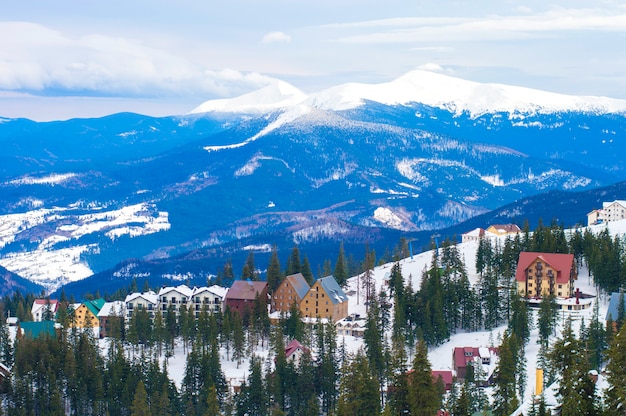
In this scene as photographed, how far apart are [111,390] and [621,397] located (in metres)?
57.0

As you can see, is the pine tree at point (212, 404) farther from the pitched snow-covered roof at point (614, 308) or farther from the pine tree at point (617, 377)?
the pitched snow-covered roof at point (614, 308)

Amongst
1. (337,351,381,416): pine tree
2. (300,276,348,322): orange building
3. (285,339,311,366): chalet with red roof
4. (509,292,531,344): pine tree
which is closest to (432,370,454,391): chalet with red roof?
(509,292,531,344): pine tree

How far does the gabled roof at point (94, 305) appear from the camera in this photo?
453 ft

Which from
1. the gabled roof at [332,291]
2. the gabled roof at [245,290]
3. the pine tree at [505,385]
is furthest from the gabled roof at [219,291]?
the pine tree at [505,385]

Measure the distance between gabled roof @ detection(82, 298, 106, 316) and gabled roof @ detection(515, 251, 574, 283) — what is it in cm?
5479

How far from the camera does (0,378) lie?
109375mm

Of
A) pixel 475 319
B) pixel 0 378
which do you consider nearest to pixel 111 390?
pixel 0 378

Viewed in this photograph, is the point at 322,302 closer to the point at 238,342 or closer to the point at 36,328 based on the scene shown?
the point at 238,342

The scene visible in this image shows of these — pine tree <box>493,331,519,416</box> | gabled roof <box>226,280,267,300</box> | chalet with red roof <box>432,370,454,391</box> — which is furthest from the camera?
gabled roof <box>226,280,267,300</box>

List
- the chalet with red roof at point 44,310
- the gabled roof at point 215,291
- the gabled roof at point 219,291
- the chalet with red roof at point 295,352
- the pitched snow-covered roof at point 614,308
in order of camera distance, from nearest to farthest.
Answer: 1. the chalet with red roof at point 295,352
2. the pitched snow-covered roof at point 614,308
3. the gabled roof at point 219,291
4. the gabled roof at point 215,291
5. the chalet with red roof at point 44,310

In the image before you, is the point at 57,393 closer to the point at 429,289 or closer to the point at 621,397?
the point at 429,289

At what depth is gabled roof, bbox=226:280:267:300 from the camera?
435ft

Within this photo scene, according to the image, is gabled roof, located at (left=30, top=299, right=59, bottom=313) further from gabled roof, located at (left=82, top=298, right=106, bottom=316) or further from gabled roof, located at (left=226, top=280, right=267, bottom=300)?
gabled roof, located at (left=226, top=280, right=267, bottom=300)

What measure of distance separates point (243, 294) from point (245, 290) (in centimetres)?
80
